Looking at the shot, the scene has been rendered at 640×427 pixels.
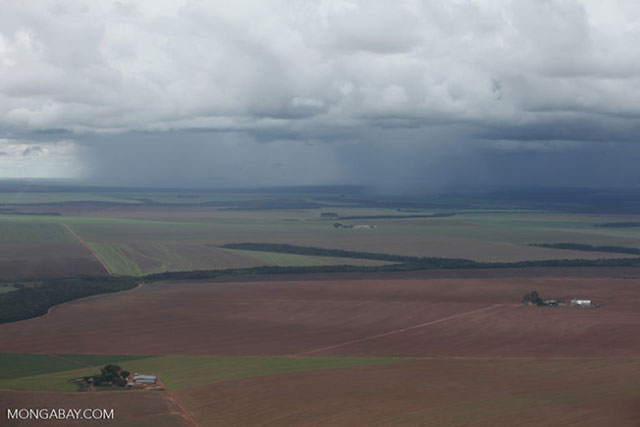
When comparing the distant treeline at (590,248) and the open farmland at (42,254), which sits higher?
the distant treeline at (590,248)

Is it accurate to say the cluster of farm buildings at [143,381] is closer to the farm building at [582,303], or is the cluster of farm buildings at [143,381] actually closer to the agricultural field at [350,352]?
the agricultural field at [350,352]

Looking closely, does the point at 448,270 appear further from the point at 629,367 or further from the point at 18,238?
the point at 18,238

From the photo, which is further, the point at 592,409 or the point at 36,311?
the point at 36,311

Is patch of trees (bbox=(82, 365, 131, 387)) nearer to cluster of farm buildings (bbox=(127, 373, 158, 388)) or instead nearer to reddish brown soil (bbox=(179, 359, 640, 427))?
cluster of farm buildings (bbox=(127, 373, 158, 388))

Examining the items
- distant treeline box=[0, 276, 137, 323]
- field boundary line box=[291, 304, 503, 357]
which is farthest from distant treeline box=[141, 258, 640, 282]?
field boundary line box=[291, 304, 503, 357]

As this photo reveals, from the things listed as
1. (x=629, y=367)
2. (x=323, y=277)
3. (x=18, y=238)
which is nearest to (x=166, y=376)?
(x=629, y=367)

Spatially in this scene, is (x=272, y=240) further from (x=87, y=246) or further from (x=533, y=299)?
(x=533, y=299)

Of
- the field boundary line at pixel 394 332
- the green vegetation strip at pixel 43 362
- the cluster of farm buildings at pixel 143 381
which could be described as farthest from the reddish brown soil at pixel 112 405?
the field boundary line at pixel 394 332
